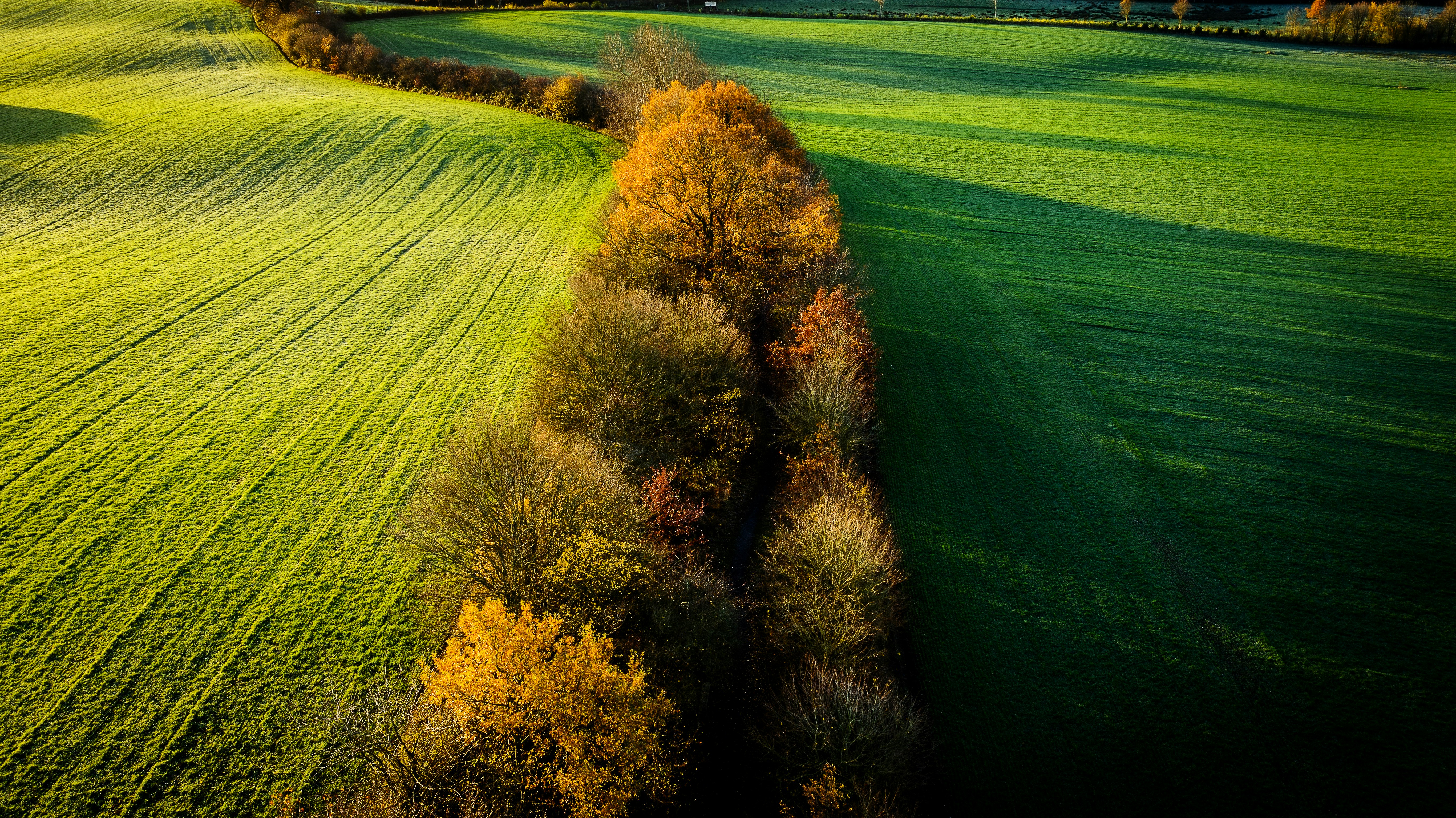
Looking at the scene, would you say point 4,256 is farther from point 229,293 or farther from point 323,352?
point 323,352

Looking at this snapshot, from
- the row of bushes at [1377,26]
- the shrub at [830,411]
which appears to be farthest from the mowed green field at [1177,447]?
the row of bushes at [1377,26]

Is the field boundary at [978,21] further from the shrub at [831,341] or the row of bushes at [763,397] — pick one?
the shrub at [831,341]

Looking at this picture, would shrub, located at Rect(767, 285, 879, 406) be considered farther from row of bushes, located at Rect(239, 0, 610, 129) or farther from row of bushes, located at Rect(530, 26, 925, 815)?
row of bushes, located at Rect(239, 0, 610, 129)

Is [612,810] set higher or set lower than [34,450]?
lower

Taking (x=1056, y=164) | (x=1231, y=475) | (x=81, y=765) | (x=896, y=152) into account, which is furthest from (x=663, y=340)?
(x=1056, y=164)

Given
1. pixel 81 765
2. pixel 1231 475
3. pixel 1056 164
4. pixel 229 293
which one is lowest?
pixel 81 765

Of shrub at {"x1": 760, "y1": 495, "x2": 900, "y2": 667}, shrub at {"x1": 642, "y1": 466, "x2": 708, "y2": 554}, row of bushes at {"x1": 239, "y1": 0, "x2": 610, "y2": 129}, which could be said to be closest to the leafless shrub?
row of bushes at {"x1": 239, "y1": 0, "x2": 610, "y2": 129}
